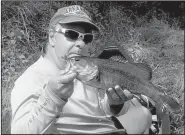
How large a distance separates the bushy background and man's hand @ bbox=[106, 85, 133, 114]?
493mm

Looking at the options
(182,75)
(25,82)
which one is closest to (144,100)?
(182,75)

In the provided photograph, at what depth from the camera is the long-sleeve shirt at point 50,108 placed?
2193 mm

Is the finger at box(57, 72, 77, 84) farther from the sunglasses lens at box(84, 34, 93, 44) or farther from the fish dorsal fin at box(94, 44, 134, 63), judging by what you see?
the fish dorsal fin at box(94, 44, 134, 63)

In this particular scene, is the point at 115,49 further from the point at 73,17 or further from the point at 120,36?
the point at 73,17

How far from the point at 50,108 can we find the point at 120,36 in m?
1.42

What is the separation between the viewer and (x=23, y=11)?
3.17m

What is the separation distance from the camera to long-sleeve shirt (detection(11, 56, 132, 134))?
2193 millimetres

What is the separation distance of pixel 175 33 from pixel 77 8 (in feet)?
4.19

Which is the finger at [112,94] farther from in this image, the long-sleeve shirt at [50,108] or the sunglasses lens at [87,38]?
the sunglasses lens at [87,38]

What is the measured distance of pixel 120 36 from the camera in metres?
3.37

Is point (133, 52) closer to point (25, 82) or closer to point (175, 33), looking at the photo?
point (175, 33)

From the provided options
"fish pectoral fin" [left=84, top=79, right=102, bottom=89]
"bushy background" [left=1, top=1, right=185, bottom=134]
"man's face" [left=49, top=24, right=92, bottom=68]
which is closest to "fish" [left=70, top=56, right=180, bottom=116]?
"fish pectoral fin" [left=84, top=79, right=102, bottom=89]

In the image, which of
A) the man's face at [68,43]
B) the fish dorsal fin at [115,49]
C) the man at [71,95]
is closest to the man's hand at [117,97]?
the man at [71,95]

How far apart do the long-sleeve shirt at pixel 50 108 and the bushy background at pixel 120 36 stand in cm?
42
